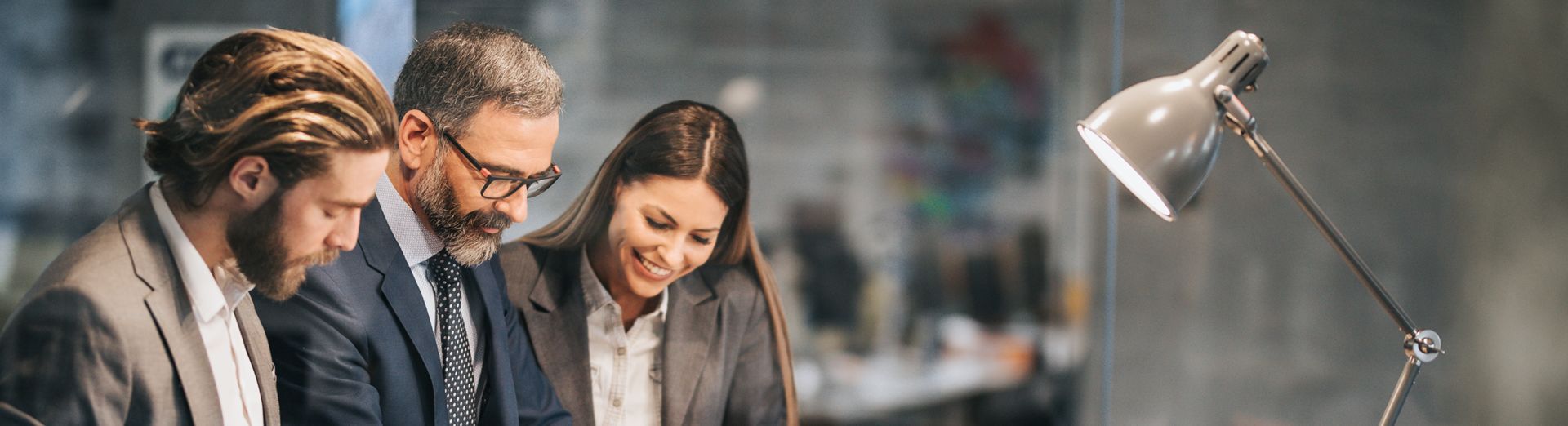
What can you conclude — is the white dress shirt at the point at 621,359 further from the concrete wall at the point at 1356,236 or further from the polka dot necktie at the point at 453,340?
the concrete wall at the point at 1356,236

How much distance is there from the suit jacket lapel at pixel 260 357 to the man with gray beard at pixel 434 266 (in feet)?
0.24

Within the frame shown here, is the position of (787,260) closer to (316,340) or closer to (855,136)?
(855,136)

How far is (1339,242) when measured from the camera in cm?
206

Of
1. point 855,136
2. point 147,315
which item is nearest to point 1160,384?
point 855,136

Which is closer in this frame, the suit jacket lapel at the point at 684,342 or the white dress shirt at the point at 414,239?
the white dress shirt at the point at 414,239

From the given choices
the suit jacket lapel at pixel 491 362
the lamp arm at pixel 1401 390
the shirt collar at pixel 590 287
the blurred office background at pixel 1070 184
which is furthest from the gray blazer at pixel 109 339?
the lamp arm at pixel 1401 390

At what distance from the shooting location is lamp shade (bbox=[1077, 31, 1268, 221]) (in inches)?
72.3

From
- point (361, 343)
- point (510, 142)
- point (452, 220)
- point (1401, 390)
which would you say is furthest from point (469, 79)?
point (1401, 390)

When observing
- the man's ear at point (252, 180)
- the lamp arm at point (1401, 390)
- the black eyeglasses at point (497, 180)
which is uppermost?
the man's ear at point (252, 180)

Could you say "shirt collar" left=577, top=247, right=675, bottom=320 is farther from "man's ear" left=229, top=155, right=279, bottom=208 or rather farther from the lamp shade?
the lamp shade

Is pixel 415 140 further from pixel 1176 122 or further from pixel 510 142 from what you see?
pixel 1176 122

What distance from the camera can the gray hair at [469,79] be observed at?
1.86 metres

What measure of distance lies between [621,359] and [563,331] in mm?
128

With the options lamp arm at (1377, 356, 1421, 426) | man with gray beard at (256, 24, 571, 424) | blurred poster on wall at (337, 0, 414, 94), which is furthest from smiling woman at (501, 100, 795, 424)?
lamp arm at (1377, 356, 1421, 426)
